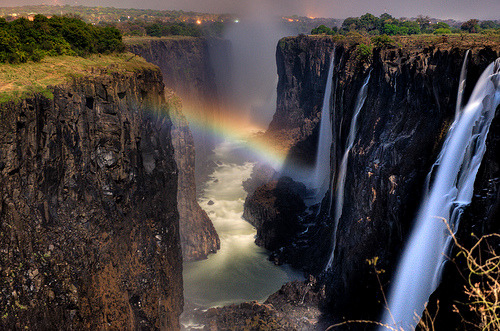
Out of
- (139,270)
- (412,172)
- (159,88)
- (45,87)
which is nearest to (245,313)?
(139,270)

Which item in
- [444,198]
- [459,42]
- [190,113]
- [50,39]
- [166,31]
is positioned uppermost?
[166,31]

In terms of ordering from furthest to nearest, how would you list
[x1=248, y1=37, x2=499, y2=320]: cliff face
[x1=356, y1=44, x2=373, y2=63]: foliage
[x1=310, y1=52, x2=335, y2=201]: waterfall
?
Answer: 1. [x1=310, y1=52, x2=335, y2=201]: waterfall
2. [x1=356, y1=44, x2=373, y2=63]: foliage
3. [x1=248, y1=37, x2=499, y2=320]: cliff face

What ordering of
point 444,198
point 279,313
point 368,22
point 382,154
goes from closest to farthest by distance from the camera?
point 444,198 < point 382,154 < point 279,313 < point 368,22

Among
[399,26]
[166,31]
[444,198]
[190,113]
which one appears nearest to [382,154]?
[444,198]

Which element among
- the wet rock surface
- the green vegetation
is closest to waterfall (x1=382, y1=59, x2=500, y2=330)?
the wet rock surface

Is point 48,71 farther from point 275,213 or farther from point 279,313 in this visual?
point 275,213

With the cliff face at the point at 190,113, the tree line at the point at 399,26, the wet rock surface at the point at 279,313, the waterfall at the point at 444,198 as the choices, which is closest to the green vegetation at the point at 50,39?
the cliff face at the point at 190,113

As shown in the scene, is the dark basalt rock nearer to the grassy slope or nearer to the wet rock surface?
the wet rock surface
